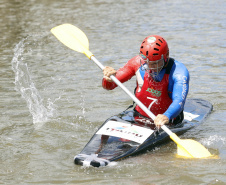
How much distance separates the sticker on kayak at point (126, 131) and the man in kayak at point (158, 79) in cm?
29

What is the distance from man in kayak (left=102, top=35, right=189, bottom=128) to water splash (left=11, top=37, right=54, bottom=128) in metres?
1.63

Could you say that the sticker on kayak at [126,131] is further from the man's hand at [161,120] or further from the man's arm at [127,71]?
the man's arm at [127,71]

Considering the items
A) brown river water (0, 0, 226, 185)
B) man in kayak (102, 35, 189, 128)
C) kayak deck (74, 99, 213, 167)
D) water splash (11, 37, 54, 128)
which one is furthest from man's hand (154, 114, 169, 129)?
water splash (11, 37, 54, 128)

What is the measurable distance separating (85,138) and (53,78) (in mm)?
3771


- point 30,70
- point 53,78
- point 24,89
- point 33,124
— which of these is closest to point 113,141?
point 33,124

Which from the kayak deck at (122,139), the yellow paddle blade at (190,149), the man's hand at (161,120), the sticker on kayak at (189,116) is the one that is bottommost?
the sticker on kayak at (189,116)

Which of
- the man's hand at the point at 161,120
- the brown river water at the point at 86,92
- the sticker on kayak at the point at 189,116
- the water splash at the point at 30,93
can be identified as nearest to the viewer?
the brown river water at the point at 86,92

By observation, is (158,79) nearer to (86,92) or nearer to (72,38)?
(72,38)

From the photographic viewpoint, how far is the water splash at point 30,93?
7293 millimetres

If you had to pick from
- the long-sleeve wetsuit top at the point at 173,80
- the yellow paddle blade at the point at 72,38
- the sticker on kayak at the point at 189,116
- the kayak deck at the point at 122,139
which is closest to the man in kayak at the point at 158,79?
the long-sleeve wetsuit top at the point at 173,80

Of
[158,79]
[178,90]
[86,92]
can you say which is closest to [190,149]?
[178,90]

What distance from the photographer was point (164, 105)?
5906 millimetres

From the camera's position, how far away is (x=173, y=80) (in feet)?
18.6

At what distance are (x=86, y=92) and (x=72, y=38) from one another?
5.82ft
